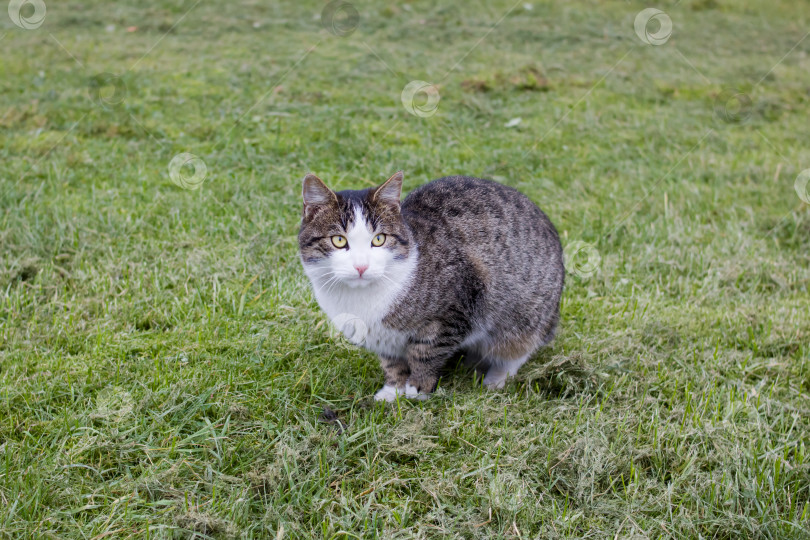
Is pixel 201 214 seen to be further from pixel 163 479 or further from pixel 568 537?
pixel 568 537

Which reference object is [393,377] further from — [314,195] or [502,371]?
[314,195]

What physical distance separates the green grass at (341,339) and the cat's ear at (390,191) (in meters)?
1.00

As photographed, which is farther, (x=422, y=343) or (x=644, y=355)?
(x=644, y=355)

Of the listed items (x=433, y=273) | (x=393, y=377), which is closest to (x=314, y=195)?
(x=433, y=273)

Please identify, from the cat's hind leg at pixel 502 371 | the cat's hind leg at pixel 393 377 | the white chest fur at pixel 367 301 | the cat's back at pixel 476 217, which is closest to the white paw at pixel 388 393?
the cat's hind leg at pixel 393 377

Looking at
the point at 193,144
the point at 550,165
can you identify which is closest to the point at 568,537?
the point at 550,165

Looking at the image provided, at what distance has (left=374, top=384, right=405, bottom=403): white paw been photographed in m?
3.55

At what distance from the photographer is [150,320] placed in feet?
13.5

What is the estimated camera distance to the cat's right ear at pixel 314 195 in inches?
130

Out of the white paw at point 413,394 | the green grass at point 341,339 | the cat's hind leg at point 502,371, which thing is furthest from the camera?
the cat's hind leg at point 502,371

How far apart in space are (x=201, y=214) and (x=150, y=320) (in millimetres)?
1389

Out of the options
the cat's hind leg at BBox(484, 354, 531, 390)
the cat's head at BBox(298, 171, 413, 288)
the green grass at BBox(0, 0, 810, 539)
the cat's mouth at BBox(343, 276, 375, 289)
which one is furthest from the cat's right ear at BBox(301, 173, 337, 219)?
the cat's hind leg at BBox(484, 354, 531, 390)

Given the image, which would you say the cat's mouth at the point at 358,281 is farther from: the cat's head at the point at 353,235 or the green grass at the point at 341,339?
the green grass at the point at 341,339

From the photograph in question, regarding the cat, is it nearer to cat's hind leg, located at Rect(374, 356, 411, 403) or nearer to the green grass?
cat's hind leg, located at Rect(374, 356, 411, 403)
